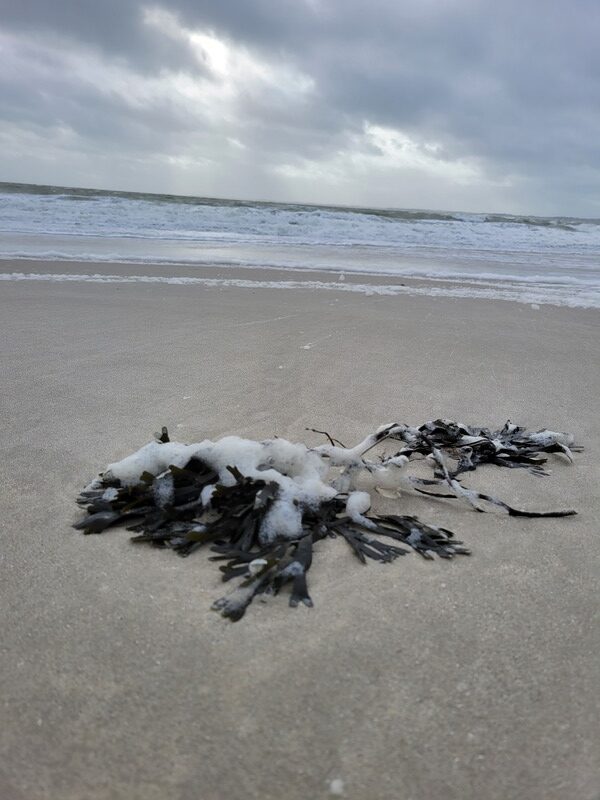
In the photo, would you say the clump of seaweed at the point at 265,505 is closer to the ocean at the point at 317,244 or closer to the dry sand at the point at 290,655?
the dry sand at the point at 290,655

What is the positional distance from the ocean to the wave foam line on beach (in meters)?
0.04

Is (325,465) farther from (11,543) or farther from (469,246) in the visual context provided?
(469,246)

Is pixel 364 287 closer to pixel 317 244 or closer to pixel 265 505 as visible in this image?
pixel 265 505

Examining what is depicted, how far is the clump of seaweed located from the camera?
1333 mm

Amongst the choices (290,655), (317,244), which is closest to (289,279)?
(290,655)

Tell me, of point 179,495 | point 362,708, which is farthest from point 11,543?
point 362,708

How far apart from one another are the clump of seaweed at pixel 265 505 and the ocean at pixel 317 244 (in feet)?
15.5

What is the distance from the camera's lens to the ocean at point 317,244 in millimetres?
7742

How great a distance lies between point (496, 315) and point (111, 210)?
16.2 m

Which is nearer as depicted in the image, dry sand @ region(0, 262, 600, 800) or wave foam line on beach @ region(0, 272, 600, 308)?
dry sand @ region(0, 262, 600, 800)

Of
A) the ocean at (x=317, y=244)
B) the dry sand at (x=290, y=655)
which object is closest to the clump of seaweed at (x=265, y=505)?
the dry sand at (x=290, y=655)

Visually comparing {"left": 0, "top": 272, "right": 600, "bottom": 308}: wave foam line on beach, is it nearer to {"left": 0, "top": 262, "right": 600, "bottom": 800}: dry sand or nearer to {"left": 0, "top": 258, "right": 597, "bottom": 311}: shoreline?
{"left": 0, "top": 258, "right": 597, "bottom": 311}: shoreline

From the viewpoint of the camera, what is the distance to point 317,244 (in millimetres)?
13672

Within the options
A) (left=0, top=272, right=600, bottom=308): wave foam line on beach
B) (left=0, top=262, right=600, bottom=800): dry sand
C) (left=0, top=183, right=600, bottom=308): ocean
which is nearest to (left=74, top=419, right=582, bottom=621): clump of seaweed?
(left=0, top=262, right=600, bottom=800): dry sand
